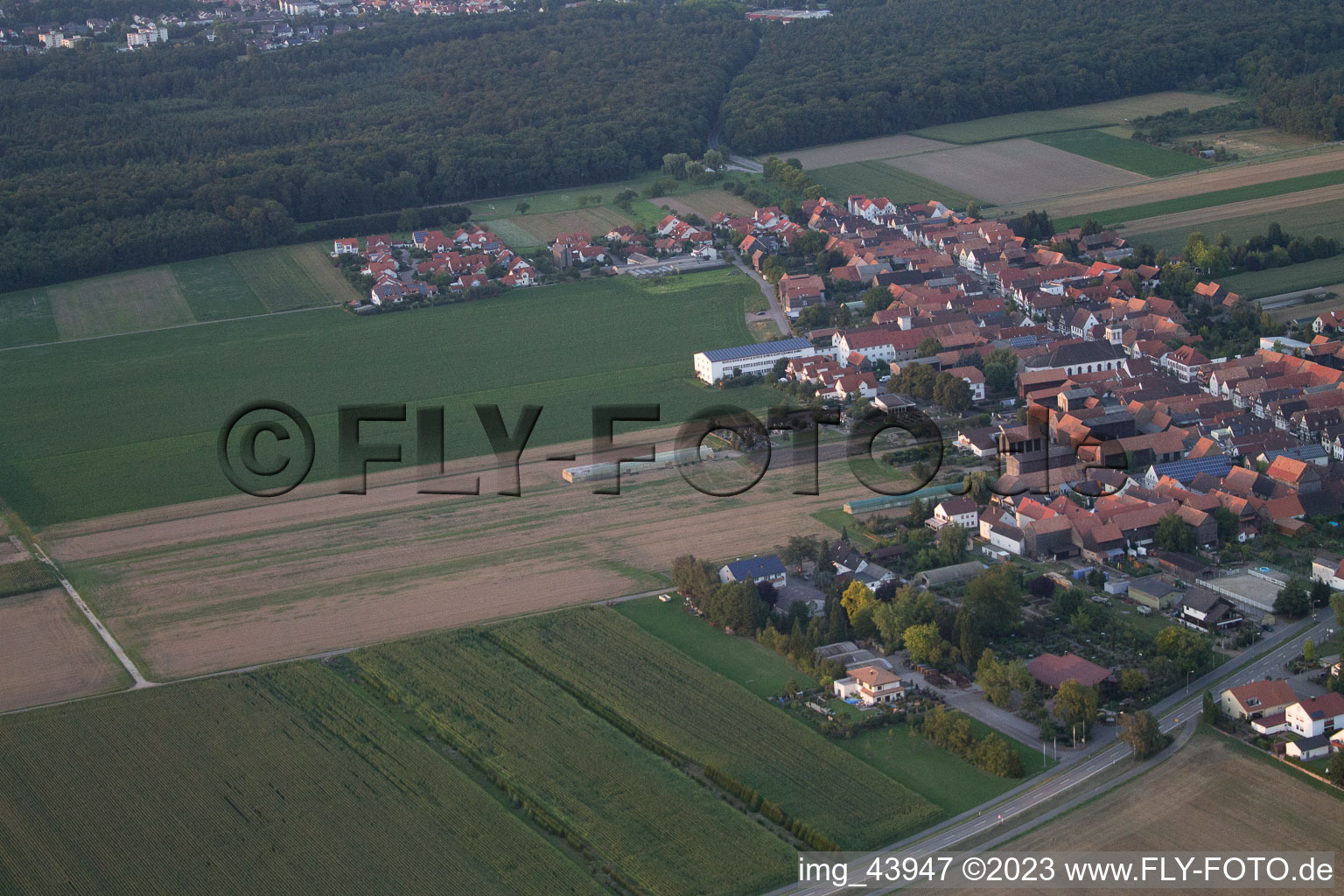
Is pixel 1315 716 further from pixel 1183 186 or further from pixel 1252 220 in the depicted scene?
pixel 1183 186


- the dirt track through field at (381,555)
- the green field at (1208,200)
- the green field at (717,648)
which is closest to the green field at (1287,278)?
the green field at (1208,200)

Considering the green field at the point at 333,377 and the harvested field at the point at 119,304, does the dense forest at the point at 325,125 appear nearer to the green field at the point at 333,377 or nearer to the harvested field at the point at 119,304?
the harvested field at the point at 119,304

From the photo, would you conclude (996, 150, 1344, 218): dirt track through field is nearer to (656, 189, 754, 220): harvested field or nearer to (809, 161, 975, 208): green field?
(809, 161, 975, 208): green field

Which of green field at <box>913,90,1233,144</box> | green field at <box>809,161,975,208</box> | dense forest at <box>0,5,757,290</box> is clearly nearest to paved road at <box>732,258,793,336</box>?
green field at <box>809,161,975,208</box>

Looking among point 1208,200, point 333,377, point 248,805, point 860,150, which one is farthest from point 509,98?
point 248,805

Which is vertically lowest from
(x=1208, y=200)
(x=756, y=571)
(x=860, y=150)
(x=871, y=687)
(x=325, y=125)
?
(x=871, y=687)
